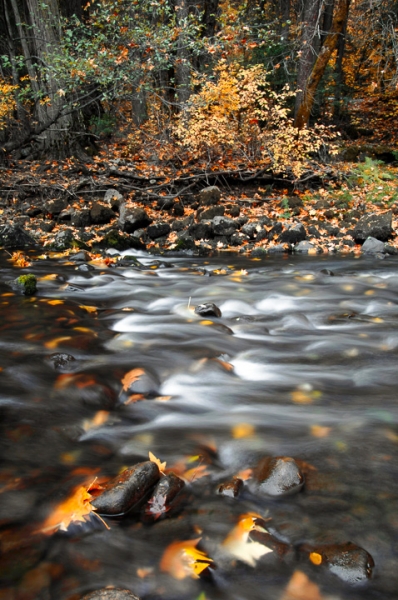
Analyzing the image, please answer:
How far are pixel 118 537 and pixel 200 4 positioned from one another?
21370 mm

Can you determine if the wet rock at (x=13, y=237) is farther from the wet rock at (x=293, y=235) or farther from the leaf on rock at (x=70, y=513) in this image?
the leaf on rock at (x=70, y=513)

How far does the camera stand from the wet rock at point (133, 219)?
1056 cm

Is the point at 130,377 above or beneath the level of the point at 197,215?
above

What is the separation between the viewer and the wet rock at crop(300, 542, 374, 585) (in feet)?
5.56

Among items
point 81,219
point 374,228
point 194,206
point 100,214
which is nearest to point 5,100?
point 81,219

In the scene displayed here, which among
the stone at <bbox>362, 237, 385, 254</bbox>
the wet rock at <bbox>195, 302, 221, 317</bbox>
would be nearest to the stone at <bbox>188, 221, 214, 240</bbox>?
the stone at <bbox>362, 237, 385, 254</bbox>

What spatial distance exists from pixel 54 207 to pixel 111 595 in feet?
36.7

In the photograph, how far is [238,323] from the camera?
493 centimetres

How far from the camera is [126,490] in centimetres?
203

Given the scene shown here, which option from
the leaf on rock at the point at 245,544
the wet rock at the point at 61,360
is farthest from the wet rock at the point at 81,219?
the leaf on rock at the point at 245,544

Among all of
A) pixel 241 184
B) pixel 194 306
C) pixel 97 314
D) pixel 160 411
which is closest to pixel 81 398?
pixel 160 411

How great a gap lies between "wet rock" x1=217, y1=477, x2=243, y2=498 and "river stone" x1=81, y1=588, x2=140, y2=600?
695mm

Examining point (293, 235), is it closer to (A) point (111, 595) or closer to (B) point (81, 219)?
(B) point (81, 219)

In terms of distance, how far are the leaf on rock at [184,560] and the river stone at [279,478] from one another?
450mm
